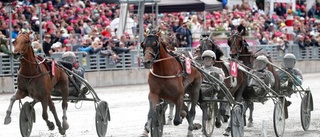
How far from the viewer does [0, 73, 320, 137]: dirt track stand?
48.9 ft

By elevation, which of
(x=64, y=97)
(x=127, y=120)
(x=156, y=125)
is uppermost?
(x=64, y=97)

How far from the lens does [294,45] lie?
1232 inches

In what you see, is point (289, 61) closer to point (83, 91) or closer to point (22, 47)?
point (83, 91)

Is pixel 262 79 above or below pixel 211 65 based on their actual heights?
below

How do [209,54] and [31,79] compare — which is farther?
[209,54]

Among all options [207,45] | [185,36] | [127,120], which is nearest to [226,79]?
[207,45]

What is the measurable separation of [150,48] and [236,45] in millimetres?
3659

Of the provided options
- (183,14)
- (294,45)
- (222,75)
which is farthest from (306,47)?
(222,75)

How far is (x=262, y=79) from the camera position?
1554cm

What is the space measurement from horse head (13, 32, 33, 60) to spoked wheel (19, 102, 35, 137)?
921mm

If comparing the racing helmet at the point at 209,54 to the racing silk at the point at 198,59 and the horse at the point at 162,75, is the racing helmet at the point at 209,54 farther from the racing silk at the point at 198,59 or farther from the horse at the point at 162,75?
the horse at the point at 162,75

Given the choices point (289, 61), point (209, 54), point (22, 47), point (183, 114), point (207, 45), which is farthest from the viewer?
point (289, 61)

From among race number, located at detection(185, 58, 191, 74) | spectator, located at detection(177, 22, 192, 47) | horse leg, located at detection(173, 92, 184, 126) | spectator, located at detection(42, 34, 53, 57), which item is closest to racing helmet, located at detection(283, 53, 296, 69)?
race number, located at detection(185, 58, 191, 74)

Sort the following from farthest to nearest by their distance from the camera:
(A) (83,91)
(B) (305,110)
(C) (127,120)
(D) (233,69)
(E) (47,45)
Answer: (E) (47,45) < (C) (127,120) < (B) (305,110) < (A) (83,91) < (D) (233,69)
